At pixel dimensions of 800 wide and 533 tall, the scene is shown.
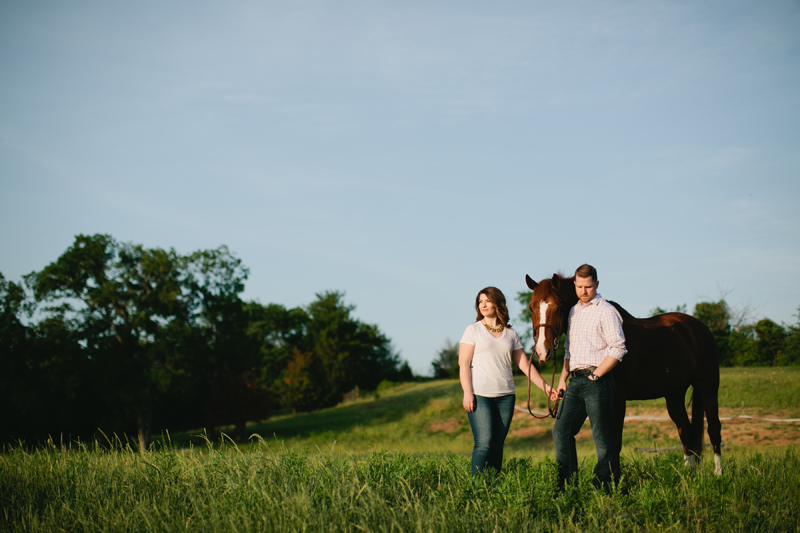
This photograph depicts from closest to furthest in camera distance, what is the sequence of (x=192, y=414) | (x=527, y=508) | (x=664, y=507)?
(x=527, y=508), (x=664, y=507), (x=192, y=414)

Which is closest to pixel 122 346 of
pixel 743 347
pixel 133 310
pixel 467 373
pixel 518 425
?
pixel 133 310

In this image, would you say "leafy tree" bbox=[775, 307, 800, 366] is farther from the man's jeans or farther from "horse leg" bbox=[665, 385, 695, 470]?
the man's jeans

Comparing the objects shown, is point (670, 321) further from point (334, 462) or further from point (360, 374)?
point (360, 374)

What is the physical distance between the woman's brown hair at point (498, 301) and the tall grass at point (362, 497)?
59.1 inches

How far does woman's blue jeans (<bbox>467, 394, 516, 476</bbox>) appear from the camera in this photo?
518 centimetres

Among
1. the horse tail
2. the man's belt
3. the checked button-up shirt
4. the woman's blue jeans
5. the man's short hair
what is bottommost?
the horse tail

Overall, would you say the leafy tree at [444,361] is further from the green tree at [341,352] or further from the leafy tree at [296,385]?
the leafy tree at [296,385]

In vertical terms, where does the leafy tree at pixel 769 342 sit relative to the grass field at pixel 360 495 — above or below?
below

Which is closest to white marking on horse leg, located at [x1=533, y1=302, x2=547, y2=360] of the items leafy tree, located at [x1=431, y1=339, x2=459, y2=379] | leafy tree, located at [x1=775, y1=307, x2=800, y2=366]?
leafy tree, located at [x1=775, y1=307, x2=800, y2=366]

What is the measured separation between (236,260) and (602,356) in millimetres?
30196

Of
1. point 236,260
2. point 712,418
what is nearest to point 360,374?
point 236,260

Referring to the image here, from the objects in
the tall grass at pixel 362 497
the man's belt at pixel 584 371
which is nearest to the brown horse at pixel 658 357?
the man's belt at pixel 584 371

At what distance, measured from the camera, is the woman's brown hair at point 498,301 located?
5523 millimetres

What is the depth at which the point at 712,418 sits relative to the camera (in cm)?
720
